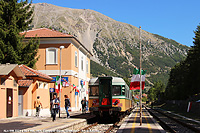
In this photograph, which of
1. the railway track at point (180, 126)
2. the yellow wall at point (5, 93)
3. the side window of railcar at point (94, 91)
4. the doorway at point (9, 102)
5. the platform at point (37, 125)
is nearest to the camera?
the platform at point (37, 125)

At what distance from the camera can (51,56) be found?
40844 mm

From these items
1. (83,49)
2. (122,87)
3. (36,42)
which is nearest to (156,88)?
(83,49)

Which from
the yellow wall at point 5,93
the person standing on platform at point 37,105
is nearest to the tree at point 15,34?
the person standing on platform at point 37,105

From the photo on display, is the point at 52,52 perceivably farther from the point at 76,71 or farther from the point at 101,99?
the point at 101,99

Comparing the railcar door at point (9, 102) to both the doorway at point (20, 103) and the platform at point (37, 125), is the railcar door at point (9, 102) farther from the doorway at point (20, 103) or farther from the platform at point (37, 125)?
the platform at point (37, 125)

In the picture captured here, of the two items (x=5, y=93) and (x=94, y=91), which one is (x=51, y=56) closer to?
(x=5, y=93)

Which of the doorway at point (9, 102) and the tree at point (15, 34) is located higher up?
the tree at point (15, 34)

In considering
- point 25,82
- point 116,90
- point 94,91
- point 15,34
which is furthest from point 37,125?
point 15,34

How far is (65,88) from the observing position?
131ft

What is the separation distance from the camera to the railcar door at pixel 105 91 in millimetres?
22812

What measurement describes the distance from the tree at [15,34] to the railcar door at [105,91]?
50.1 feet

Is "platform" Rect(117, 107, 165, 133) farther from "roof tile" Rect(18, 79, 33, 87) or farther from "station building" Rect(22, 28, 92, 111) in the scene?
"station building" Rect(22, 28, 92, 111)

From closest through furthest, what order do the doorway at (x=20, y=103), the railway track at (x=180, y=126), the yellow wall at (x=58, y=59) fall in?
the railway track at (x=180, y=126)
the doorway at (x=20, y=103)
the yellow wall at (x=58, y=59)

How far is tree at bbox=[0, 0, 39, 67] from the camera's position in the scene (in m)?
34.8
